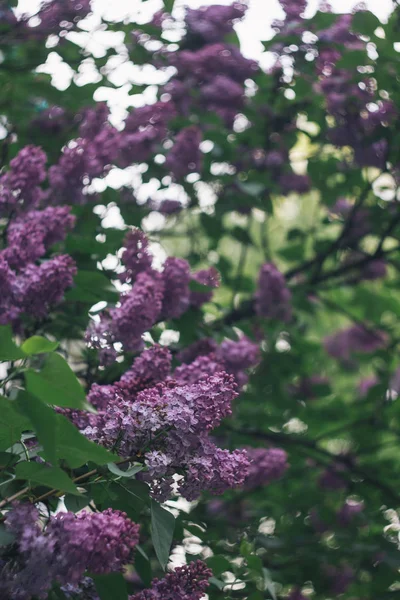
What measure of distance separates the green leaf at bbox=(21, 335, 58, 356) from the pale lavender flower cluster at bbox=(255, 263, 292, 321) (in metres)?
2.53

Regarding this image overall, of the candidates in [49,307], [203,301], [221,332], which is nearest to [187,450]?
[49,307]

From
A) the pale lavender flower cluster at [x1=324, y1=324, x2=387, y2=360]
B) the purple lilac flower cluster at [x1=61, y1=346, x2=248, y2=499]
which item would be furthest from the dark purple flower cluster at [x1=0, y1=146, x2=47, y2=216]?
the pale lavender flower cluster at [x1=324, y1=324, x2=387, y2=360]

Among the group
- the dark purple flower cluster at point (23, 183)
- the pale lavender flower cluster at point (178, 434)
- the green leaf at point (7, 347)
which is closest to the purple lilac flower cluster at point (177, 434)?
the pale lavender flower cluster at point (178, 434)

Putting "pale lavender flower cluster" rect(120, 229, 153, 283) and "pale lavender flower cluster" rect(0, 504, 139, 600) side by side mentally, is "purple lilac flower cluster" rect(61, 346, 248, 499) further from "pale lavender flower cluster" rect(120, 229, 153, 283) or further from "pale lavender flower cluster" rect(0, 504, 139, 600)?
"pale lavender flower cluster" rect(120, 229, 153, 283)

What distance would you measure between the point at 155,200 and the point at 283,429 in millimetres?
1431

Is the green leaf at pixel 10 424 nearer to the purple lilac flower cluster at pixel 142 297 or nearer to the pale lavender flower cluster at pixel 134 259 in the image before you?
the purple lilac flower cluster at pixel 142 297

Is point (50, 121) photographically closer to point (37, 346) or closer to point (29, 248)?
point (29, 248)

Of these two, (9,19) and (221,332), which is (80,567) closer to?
(221,332)

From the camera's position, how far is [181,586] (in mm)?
1563

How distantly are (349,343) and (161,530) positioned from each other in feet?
15.5

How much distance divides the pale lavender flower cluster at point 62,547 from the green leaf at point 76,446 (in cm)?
11

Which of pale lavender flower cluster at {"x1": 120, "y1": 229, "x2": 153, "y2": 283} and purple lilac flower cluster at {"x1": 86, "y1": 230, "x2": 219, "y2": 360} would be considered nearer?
purple lilac flower cluster at {"x1": 86, "y1": 230, "x2": 219, "y2": 360}

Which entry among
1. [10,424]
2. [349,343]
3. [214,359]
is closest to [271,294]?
[214,359]

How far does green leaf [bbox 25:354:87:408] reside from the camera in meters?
1.17
